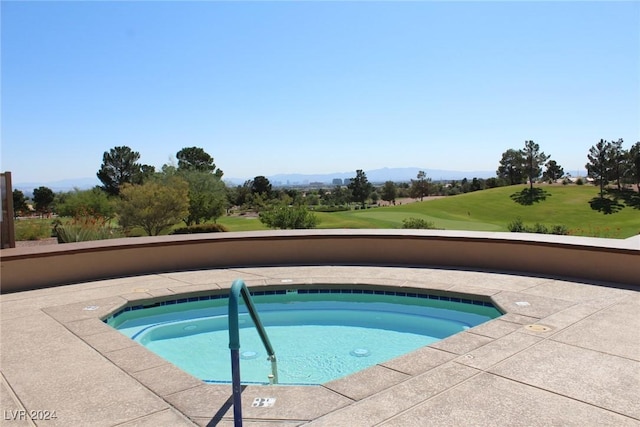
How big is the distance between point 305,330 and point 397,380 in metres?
3.35

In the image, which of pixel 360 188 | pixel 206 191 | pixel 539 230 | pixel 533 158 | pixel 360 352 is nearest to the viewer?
pixel 360 352

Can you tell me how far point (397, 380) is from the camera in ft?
14.2

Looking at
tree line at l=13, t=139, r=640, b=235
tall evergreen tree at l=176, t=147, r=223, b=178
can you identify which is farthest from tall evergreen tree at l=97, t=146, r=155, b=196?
tall evergreen tree at l=176, t=147, r=223, b=178

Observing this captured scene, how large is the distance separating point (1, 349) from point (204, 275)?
4.44 meters

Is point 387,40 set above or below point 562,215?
above

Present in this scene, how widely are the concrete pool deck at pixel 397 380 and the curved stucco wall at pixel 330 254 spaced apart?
154 cm

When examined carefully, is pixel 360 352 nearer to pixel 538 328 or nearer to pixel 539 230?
pixel 538 328

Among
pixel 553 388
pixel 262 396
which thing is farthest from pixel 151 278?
pixel 553 388

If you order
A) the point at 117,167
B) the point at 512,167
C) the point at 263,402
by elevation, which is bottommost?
the point at 263,402

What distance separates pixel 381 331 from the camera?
23.9 feet

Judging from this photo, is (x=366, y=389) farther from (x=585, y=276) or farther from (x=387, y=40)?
(x=387, y=40)

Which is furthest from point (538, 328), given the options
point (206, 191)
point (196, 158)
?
point (196, 158)

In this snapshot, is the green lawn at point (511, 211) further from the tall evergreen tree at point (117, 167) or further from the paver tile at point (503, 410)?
the paver tile at point (503, 410)

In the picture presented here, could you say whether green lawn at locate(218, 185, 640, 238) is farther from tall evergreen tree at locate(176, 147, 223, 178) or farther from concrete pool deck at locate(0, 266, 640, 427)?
concrete pool deck at locate(0, 266, 640, 427)
